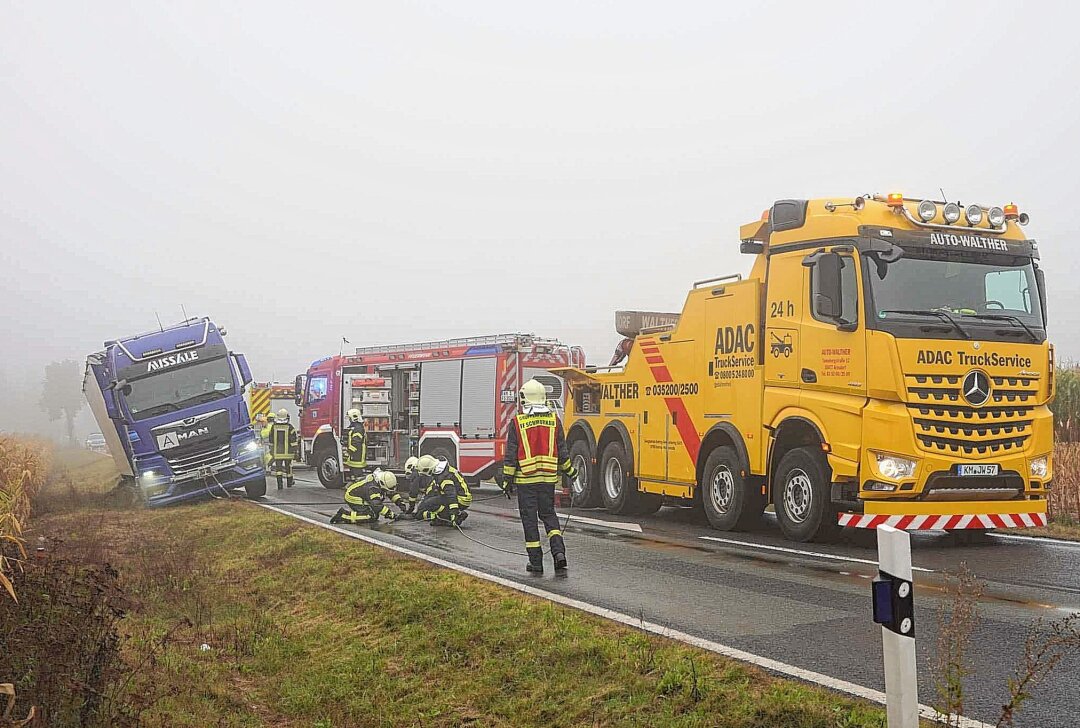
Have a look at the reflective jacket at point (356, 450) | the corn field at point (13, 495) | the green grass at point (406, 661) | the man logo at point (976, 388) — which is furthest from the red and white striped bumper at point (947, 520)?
the reflective jacket at point (356, 450)

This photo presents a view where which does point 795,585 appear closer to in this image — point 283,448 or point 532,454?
point 532,454

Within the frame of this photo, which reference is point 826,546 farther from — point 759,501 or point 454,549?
point 454,549

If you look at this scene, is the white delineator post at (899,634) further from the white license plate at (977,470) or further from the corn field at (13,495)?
the white license plate at (977,470)

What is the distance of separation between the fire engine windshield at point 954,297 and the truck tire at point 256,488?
1255cm

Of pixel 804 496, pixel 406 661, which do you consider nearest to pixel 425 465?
pixel 804 496

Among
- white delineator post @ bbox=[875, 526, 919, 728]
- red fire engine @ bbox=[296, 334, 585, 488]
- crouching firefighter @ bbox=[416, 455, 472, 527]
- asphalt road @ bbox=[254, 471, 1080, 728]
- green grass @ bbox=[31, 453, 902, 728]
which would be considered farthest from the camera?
red fire engine @ bbox=[296, 334, 585, 488]

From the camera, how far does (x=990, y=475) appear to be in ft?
32.1

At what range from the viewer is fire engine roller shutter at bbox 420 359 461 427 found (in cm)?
2029

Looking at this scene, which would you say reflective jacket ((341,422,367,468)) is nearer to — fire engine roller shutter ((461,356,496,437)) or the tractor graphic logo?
fire engine roller shutter ((461,356,496,437))

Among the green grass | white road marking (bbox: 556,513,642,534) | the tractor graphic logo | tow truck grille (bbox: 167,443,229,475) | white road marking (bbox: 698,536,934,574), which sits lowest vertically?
the green grass

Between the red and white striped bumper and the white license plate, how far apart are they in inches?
17.5

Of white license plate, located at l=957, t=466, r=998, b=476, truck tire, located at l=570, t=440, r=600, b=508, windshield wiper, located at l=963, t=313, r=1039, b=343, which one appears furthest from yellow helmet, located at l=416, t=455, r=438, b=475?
windshield wiper, located at l=963, t=313, r=1039, b=343

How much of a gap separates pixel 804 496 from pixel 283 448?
54.1 feet

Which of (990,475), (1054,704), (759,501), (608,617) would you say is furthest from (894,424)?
(1054,704)
